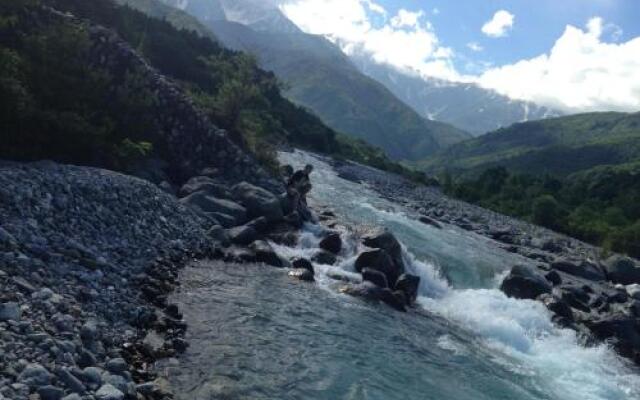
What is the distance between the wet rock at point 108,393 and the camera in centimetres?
1286

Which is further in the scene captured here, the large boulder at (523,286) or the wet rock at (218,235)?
the large boulder at (523,286)

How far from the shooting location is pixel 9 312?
1327cm

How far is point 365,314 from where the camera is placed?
26.3m

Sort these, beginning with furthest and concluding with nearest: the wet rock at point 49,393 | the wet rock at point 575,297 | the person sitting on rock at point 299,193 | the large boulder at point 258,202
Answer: the wet rock at point 575,297 < the person sitting on rock at point 299,193 < the large boulder at point 258,202 < the wet rock at point 49,393

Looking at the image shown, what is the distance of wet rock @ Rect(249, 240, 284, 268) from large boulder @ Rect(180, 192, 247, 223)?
13.4 ft

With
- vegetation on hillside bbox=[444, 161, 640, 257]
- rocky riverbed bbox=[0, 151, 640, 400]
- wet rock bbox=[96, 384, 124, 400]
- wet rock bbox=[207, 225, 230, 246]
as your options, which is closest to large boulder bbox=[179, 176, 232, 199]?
rocky riverbed bbox=[0, 151, 640, 400]

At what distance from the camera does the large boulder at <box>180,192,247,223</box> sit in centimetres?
3278

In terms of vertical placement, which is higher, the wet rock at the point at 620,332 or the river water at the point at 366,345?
the wet rock at the point at 620,332

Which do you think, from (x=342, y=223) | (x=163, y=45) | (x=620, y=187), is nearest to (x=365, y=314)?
(x=342, y=223)

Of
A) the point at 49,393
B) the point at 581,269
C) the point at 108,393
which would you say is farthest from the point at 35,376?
Result: the point at 581,269

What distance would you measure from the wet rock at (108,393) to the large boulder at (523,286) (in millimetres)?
31310

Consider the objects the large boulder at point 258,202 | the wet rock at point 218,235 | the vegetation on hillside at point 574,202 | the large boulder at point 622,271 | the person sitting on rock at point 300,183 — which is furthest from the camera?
the vegetation on hillside at point 574,202

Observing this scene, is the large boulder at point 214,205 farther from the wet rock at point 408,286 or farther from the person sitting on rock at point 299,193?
the wet rock at point 408,286

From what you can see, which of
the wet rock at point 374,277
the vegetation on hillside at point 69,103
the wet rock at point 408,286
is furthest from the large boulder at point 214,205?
the wet rock at point 408,286
